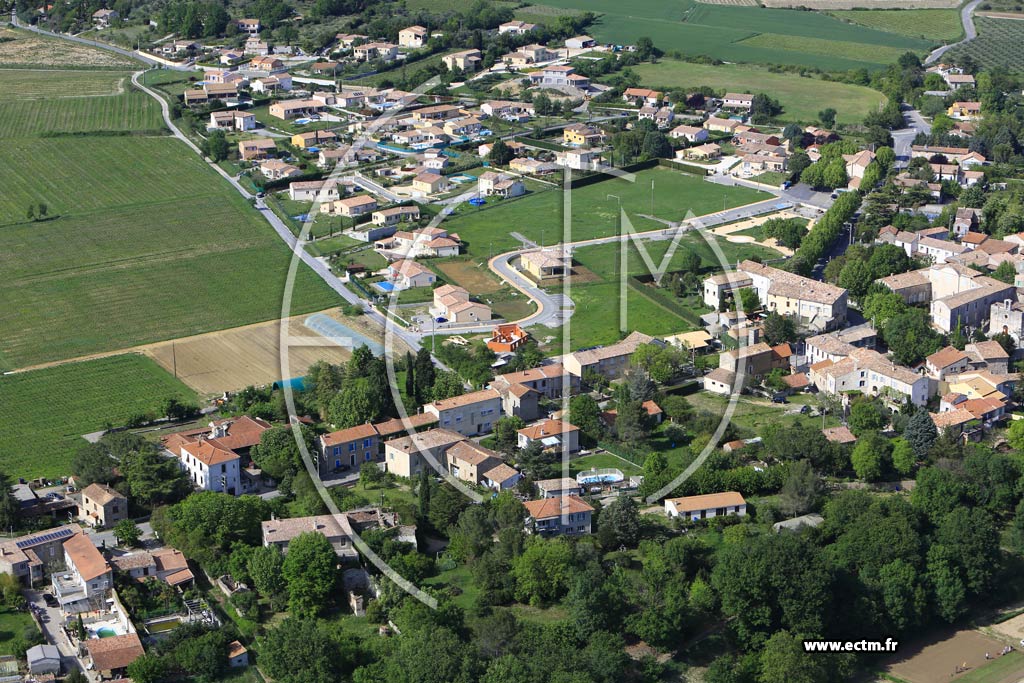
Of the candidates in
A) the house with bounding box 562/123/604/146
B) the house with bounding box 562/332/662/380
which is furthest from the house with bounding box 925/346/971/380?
the house with bounding box 562/123/604/146

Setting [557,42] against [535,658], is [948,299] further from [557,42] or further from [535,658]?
[557,42]

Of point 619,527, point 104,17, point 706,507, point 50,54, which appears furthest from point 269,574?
point 104,17

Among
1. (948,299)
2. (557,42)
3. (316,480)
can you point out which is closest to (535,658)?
(316,480)

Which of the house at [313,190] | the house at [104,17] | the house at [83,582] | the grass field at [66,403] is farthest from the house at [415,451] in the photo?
the house at [104,17]

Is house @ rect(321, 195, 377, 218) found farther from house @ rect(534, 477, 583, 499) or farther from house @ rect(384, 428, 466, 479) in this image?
house @ rect(534, 477, 583, 499)

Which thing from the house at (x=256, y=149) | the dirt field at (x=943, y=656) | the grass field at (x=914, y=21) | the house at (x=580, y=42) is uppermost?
the grass field at (x=914, y=21)

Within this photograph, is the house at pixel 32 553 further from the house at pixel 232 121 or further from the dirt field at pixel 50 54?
the dirt field at pixel 50 54
